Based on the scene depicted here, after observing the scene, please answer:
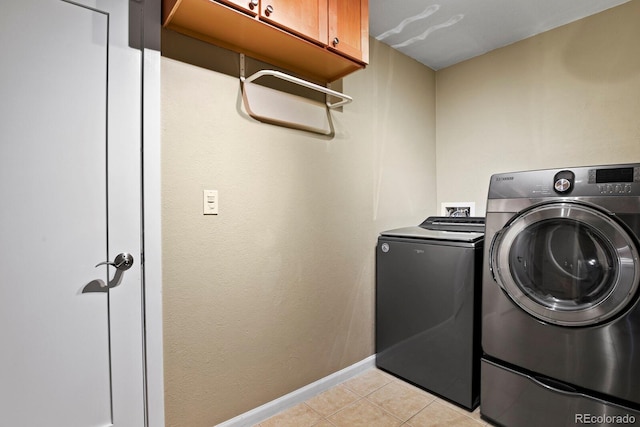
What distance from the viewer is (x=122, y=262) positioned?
4.24 feet

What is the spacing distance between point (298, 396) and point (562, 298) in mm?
1511

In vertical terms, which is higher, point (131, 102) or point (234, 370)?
point (131, 102)

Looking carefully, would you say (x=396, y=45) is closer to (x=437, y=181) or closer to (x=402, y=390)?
(x=437, y=181)

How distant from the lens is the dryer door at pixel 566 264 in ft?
4.39

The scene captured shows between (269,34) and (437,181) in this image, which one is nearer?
(269,34)

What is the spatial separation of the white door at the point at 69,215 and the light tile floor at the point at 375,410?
2.80ft

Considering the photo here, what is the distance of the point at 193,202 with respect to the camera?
1.48 meters

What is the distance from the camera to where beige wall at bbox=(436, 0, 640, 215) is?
76.0 inches

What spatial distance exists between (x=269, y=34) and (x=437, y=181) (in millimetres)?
1986

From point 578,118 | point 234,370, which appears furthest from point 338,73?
point 234,370

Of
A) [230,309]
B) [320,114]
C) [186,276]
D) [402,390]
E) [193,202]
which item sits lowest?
[402,390]

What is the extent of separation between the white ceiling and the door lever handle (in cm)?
195

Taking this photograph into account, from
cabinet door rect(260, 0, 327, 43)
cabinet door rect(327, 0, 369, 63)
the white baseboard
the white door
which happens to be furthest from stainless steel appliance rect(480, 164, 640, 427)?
the white door

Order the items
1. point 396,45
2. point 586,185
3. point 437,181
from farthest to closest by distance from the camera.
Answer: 1. point 437,181
2. point 396,45
3. point 586,185
